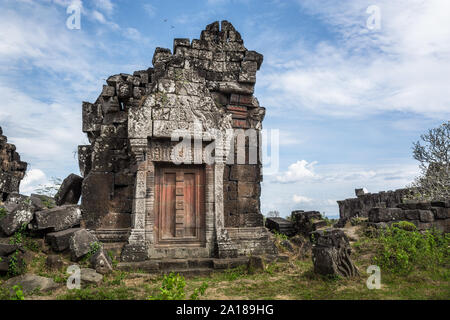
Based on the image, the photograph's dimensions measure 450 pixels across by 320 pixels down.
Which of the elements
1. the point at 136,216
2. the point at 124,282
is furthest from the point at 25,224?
the point at 124,282

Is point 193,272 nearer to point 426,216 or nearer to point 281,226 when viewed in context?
point 281,226

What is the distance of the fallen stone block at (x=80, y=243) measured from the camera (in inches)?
242

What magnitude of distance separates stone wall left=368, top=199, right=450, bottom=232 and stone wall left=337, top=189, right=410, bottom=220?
417cm

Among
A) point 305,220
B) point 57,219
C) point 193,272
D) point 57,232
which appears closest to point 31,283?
point 57,232

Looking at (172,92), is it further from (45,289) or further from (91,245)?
(45,289)

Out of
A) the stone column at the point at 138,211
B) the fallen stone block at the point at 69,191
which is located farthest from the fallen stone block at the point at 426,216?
the fallen stone block at the point at 69,191

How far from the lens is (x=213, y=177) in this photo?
24.3ft

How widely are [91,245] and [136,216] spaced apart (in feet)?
3.27

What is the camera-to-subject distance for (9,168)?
1480 centimetres

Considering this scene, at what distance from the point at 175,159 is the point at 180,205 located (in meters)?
1.03

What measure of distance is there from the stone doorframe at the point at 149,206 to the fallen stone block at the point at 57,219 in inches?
48.7

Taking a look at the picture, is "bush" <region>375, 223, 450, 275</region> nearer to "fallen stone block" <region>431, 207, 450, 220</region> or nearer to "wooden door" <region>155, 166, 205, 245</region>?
"fallen stone block" <region>431, 207, 450, 220</region>

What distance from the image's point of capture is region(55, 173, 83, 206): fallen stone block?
25.9 feet
